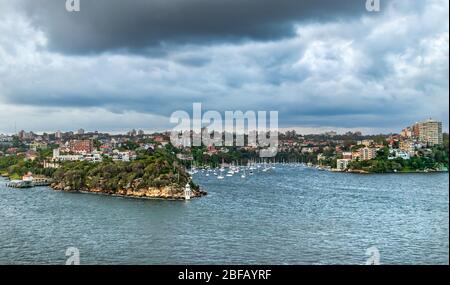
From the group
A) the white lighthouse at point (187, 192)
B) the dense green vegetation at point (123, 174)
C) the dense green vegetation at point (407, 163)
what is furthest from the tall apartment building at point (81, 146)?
the dense green vegetation at point (407, 163)

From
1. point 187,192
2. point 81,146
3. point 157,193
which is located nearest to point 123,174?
point 157,193

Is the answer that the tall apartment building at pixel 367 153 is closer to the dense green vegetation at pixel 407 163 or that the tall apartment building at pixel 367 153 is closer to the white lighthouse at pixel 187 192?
the dense green vegetation at pixel 407 163

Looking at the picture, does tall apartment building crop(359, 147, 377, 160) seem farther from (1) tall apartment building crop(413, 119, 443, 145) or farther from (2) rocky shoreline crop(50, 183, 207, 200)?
(2) rocky shoreline crop(50, 183, 207, 200)

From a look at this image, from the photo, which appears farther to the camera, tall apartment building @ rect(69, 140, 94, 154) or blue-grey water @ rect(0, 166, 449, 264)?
tall apartment building @ rect(69, 140, 94, 154)

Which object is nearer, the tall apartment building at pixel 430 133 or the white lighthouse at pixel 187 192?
the white lighthouse at pixel 187 192

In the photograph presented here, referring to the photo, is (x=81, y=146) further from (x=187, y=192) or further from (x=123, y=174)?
(x=187, y=192)

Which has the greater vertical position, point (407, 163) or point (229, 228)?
point (407, 163)

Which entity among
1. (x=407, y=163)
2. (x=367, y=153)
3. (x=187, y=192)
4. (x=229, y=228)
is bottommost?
(x=229, y=228)

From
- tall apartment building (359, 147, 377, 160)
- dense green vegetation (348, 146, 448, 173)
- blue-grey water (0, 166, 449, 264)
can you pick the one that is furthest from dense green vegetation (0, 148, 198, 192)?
tall apartment building (359, 147, 377, 160)
